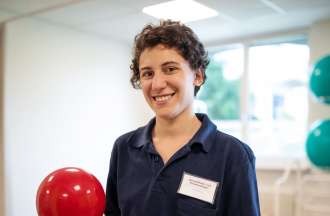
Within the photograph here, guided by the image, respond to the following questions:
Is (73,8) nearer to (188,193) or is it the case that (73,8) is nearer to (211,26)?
(211,26)

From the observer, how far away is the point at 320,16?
347 centimetres

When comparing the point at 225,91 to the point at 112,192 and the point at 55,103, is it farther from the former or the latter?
the point at 112,192

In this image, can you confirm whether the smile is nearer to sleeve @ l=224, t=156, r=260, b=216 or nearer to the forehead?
the forehead

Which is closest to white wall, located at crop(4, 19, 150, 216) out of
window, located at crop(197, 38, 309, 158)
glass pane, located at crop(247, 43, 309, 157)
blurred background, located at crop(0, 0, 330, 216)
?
blurred background, located at crop(0, 0, 330, 216)

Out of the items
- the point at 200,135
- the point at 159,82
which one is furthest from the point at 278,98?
the point at 159,82

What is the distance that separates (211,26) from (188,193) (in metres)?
2.80

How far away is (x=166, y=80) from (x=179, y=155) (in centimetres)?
26

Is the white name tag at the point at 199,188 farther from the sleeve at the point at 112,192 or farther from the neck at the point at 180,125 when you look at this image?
the sleeve at the point at 112,192

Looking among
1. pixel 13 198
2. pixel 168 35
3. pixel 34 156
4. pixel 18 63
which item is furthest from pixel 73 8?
pixel 168 35

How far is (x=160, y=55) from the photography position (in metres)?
1.25

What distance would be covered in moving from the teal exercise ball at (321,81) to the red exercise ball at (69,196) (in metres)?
0.99

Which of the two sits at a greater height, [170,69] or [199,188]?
[170,69]

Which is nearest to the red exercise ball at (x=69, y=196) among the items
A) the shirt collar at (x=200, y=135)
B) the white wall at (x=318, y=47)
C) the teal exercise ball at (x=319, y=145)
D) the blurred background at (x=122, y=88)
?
the shirt collar at (x=200, y=135)

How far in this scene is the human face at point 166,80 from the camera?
124 centimetres
